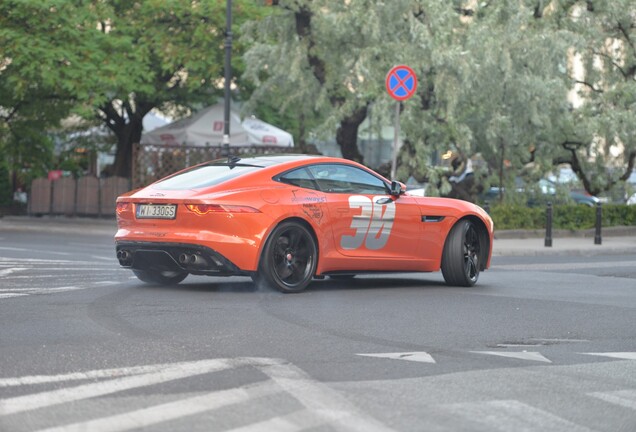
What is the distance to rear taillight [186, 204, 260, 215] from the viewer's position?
1141 cm

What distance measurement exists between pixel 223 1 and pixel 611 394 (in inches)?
1087

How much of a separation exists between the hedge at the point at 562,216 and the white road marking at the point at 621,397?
20844 mm

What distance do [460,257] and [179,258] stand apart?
10.8 ft

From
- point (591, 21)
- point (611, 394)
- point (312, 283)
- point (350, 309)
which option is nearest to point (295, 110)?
point (591, 21)

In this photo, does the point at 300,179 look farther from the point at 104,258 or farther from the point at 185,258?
the point at 104,258

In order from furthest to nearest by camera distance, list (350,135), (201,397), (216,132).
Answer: (216,132)
(350,135)
(201,397)

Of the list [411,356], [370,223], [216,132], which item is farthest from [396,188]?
[216,132]

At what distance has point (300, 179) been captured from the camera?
12.3m

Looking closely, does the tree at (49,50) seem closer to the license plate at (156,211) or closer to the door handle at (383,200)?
the door handle at (383,200)

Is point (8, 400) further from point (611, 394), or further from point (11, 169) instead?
point (11, 169)

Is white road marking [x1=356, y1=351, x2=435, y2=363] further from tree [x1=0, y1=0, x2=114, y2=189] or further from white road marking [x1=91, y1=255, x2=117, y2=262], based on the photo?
tree [x1=0, y1=0, x2=114, y2=189]

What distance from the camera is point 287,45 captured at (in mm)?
28672

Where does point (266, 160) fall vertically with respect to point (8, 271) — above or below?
above

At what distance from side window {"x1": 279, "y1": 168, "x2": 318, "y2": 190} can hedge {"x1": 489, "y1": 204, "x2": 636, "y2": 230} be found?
15.5 meters
